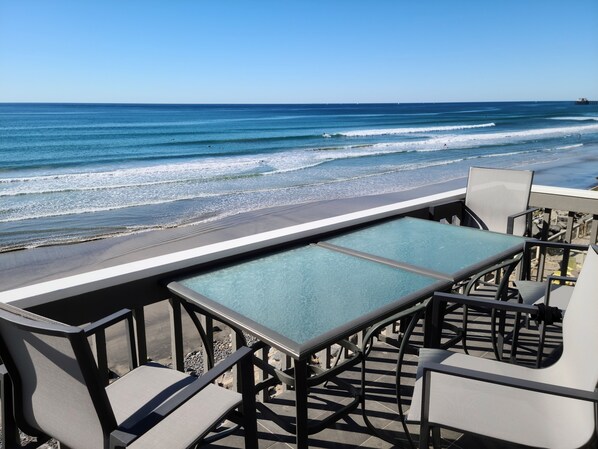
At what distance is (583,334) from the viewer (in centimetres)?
140

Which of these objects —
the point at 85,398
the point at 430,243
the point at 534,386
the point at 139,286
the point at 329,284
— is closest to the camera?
the point at 85,398

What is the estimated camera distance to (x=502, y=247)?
2279 millimetres

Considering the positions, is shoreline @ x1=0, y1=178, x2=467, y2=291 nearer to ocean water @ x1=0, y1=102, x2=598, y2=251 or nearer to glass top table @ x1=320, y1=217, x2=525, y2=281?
ocean water @ x1=0, y1=102, x2=598, y2=251

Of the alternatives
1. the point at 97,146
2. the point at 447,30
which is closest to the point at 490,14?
the point at 447,30

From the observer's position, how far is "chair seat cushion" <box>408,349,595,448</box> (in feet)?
4.19

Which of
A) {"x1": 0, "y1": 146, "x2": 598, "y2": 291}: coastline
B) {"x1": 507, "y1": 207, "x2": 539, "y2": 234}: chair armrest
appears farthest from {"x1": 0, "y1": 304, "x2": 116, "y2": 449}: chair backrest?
{"x1": 0, "y1": 146, "x2": 598, "y2": 291}: coastline

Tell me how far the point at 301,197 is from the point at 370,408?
10.4 m

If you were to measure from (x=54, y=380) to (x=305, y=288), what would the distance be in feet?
3.00

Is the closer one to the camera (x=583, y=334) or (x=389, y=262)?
(x=583, y=334)

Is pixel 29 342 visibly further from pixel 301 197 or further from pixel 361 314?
pixel 301 197

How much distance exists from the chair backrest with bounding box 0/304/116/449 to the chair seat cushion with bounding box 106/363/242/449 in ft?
0.53

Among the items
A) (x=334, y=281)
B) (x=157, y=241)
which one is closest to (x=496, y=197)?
(x=334, y=281)

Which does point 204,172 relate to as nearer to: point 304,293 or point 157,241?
point 157,241

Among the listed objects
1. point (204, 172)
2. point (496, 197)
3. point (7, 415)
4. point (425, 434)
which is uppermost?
point (496, 197)
